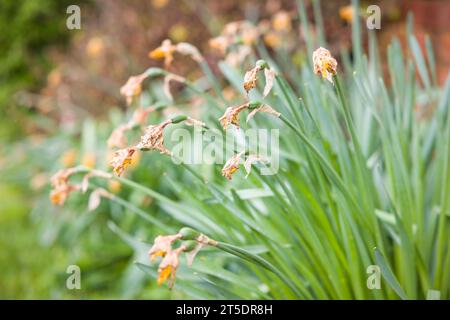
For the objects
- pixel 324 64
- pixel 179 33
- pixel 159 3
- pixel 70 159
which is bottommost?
pixel 324 64

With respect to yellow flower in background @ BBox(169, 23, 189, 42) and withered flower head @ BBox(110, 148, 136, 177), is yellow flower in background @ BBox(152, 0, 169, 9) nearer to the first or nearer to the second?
yellow flower in background @ BBox(169, 23, 189, 42)

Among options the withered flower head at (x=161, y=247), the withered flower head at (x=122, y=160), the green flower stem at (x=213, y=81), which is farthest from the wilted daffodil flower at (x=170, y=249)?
the green flower stem at (x=213, y=81)

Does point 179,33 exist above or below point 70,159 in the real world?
above

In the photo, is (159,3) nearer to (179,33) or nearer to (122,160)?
(179,33)

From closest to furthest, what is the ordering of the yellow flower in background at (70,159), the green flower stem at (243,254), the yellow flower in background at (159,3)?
the green flower stem at (243,254)
the yellow flower in background at (70,159)
the yellow flower in background at (159,3)

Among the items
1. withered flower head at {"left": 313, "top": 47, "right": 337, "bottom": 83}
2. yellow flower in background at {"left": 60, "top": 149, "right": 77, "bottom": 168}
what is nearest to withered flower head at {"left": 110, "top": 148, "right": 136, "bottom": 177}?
withered flower head at {"left": 313, "top": 47, "right": 337, "bottom": 83}

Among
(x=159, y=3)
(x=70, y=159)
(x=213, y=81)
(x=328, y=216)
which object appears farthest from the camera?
(x=159, y=3)

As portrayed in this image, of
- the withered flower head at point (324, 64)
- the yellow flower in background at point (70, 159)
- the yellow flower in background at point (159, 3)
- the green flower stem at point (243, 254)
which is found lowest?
the green flower stem at point (243, 254)

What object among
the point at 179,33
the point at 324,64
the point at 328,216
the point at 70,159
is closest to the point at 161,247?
the point at 324,64

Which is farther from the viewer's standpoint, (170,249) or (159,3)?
(159,3)

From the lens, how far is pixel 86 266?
314 cm

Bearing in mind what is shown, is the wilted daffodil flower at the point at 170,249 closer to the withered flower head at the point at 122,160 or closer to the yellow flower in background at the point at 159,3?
the withered flower head at the point at 122,160

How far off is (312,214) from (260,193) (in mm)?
158

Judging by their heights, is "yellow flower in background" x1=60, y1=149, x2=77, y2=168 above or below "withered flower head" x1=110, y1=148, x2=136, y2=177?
above
